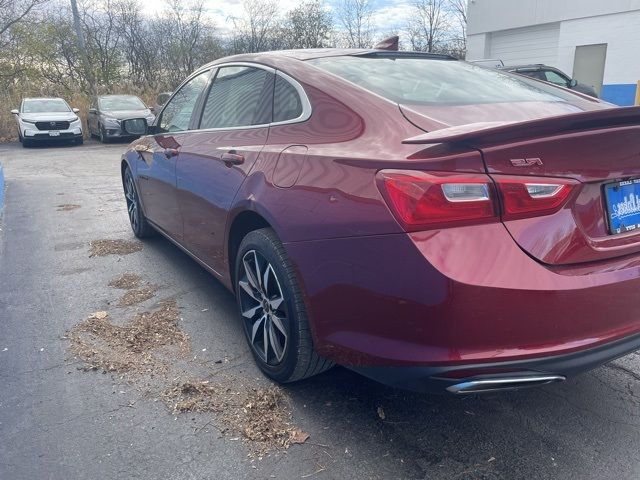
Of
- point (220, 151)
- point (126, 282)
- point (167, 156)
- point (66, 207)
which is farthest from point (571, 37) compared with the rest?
point (220, 151)

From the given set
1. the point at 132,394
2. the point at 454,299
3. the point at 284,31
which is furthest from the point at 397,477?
the point at 284,31

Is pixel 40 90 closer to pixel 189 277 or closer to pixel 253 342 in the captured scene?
pixel 189 277

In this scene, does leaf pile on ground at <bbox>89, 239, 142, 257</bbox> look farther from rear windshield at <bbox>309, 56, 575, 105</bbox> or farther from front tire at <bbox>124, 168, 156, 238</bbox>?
rear windshield at <bbox>309, 56, 575, 105</bbox>

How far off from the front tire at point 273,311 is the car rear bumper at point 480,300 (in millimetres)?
480

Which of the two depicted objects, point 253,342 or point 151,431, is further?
point 253,342

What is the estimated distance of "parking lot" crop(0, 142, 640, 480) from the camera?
2.25m

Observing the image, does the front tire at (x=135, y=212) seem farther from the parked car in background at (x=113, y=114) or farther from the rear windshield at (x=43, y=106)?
the rear windshield at (x=43, y=106)

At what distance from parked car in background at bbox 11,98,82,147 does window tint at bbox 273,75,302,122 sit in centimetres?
1649

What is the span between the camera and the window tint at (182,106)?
13.4 feet

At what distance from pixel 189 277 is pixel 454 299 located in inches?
121

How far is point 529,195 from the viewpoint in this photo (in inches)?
74.9

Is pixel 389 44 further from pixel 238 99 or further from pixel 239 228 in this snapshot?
pixel 239 228

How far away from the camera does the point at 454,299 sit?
1.85 m

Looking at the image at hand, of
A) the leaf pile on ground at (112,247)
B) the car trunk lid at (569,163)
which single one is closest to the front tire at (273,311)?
the car trunk lid at (569,163)
